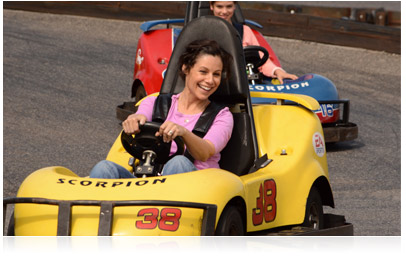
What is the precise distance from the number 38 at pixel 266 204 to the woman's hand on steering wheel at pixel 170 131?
1.65 feet

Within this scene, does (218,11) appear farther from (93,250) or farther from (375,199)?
(93,250)

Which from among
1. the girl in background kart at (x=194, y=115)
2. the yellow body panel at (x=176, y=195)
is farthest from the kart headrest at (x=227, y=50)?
the yellow body panel at (x=176, y=195)

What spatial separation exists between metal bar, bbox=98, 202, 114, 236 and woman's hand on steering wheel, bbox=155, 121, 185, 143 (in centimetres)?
46

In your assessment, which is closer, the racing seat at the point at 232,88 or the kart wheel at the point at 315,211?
the racing seat at the point at 232,88

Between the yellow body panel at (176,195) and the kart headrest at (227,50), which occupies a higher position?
the kart headrest at (227,50)

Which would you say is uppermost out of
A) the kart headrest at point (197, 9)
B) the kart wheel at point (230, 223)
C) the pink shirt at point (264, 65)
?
the kart headrest at point (197, 9)

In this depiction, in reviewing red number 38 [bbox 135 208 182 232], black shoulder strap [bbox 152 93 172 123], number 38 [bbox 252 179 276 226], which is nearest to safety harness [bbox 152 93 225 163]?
black shoulder strap [bbox 152 93 172 123]

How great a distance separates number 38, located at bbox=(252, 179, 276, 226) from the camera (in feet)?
13.8

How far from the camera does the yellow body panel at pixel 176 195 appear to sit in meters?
3.71

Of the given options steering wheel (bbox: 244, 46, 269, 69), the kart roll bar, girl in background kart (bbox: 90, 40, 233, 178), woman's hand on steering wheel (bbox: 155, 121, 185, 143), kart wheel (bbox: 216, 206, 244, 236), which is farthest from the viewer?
steering wheel (bbox: 244, 46, 269, 69)

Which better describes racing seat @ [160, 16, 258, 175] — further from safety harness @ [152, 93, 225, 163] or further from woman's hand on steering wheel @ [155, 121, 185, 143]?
woman's hand on steering wheel @ [155, 121, 185, 143]

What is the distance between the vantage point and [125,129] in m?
4.16

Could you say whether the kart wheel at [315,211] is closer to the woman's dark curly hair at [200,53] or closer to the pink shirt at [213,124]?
the pink shirt at [213,124]

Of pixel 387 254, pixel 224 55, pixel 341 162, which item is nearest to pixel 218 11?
pixel 341 162
